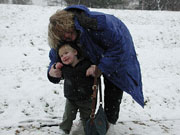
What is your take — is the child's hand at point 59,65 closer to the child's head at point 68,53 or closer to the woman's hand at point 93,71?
the child's head at point 68,53

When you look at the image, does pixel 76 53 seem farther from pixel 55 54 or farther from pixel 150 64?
pixel 150 64

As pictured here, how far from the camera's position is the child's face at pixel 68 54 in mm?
1871

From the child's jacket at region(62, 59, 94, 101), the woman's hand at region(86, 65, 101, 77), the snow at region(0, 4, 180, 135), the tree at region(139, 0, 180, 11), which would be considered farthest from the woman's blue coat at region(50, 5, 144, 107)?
the tree at region(139, 0, 180, 11)

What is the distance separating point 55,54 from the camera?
83.0 inches

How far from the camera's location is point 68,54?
1.91m

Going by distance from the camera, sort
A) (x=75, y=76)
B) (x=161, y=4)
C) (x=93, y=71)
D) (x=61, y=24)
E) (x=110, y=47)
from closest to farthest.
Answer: (x=61, y=24), (x=110, y=47), (x=93, y=71), (x=75, y=76), (x=161, y=4)

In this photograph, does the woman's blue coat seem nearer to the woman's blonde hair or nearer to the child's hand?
the woman's blonde hair

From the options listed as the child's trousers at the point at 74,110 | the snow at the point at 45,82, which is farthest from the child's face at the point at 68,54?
the snow at the point at 45,82

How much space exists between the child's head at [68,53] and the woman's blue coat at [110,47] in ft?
0.47

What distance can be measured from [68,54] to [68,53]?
0.01m

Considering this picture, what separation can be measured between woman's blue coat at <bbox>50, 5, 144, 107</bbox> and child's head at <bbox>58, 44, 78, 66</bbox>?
0.14 meters

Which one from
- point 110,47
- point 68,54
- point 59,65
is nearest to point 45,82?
point 59,65

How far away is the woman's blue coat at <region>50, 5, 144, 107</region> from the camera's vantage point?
1.73 metres

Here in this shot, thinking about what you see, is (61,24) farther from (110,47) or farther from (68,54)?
(110,47)
